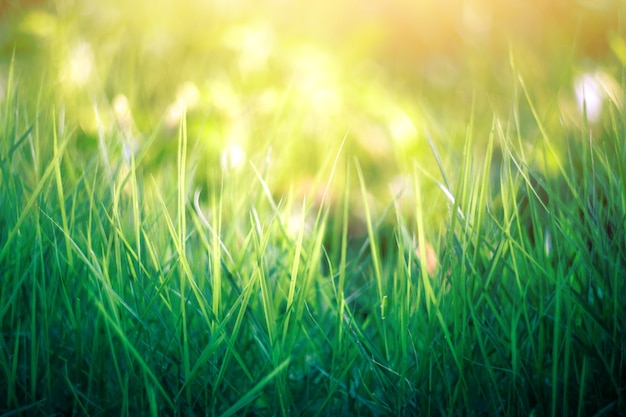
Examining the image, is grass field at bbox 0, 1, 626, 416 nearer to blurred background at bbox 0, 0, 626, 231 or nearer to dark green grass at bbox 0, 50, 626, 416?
dark green grass at bbox 0, 50, 626, 416

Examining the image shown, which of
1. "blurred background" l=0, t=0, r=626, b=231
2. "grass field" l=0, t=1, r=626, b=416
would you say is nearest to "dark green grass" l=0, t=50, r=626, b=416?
"grass field" l=0, t=1, r=626, b=416

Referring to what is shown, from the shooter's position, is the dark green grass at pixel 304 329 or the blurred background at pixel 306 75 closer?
the dark green grass at pixel 304 329

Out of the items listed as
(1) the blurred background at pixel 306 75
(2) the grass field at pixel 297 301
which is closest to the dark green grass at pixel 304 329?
(2) the grass field at pixel 297 301

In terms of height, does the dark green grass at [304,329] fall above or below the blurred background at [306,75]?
below

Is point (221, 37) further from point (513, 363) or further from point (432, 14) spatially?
point (513, 363)

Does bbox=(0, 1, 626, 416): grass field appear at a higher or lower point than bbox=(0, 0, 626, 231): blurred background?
lower

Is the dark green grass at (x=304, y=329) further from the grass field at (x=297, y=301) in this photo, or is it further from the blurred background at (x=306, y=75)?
the blurred background at (x=306, y=75)

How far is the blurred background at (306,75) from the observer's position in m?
1.34

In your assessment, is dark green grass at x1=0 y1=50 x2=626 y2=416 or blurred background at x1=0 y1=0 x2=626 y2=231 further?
blurred background at x1=0 y1=0 x2=626 y2=231

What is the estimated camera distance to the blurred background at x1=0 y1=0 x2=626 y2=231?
4.39 feet

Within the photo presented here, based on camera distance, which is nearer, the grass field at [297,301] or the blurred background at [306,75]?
the grass field at [297,301]

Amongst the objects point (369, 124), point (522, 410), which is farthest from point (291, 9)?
point (522, 410)

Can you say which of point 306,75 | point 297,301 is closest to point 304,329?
point 297,301

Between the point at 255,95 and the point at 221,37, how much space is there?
32 centimetres
